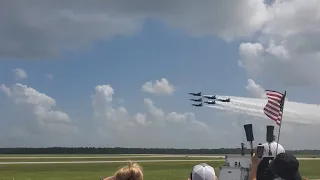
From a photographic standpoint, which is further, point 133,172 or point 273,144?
point 273,144

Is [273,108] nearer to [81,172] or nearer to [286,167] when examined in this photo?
[286,167]

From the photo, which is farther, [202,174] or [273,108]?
[273,108]

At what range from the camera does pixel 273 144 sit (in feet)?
18.9

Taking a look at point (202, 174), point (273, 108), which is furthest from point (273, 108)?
point (202, 174)

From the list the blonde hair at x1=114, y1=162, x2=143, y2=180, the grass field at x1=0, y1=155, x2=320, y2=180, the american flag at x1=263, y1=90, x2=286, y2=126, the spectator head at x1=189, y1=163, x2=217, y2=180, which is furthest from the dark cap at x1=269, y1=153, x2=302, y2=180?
the grass field at x1=0, y1=155, x2=320, y2=180

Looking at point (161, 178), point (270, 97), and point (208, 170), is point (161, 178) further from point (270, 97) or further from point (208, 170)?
point (208, 170)

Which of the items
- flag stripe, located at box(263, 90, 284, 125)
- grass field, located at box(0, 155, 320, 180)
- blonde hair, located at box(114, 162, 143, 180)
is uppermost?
flag stripe, located at box(263, 90, 284, 125)

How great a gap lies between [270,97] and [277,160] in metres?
8.38

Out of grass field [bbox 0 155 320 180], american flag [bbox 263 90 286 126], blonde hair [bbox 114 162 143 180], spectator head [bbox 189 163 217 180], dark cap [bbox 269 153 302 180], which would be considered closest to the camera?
dark cap [bbox 269 153 302 180]

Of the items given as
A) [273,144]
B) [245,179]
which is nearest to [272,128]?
[273,144]

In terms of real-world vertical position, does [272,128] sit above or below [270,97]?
below

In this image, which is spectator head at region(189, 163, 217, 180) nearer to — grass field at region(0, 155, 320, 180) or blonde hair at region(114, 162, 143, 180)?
blonde hair at region(114, 162, 143, 180)

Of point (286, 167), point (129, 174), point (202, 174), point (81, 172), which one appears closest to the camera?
point (286, 167)

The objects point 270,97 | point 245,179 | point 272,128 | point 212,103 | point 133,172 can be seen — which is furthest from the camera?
point 212,103
